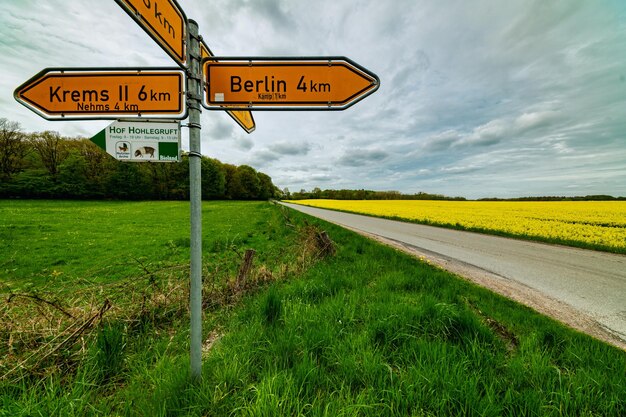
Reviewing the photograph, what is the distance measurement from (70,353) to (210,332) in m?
1.23

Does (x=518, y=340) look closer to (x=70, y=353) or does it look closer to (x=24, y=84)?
(x=70, y=353)

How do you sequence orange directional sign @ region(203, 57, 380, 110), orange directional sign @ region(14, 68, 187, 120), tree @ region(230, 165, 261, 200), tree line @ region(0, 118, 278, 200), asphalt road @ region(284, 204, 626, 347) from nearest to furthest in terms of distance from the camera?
1. orange directional sign @ region(14, 68, 187, 120)
2. orange directional sign @ region(203, 57, 380, 110)
3. asphalt road @ region(284, 204, 626, 347)
4. tree line @ region(0, 118, 278, 200)
5. tree @ region(230, 165, 261, 200)

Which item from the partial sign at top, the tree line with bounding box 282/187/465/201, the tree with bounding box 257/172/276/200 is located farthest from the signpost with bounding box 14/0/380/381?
the tree with bounding box 257/172/276/200

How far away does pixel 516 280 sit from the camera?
Result: 18.7 feet

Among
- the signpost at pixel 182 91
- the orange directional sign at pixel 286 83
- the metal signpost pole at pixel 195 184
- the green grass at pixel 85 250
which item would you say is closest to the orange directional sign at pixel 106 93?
the signpost at pixel 182 91

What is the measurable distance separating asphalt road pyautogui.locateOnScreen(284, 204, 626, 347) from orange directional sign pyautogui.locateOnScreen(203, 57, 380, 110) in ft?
16.2

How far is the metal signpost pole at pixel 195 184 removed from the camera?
65.4 inches

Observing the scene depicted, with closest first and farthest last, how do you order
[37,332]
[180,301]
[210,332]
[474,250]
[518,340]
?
[37,332] → [518,340] → [210,332] → [180,301] → [474,250]

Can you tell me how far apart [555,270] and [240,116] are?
896 cm

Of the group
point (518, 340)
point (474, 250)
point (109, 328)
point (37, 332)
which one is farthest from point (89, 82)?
point (474, 250)

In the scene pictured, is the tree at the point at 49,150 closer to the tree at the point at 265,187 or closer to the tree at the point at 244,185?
the tree at the point at 244,185

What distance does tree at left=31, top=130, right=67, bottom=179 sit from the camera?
149ft

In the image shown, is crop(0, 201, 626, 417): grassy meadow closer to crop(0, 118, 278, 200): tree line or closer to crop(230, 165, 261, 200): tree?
crop(0, 118, 278, 200): tree line

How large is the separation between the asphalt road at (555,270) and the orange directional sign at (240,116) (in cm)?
562
